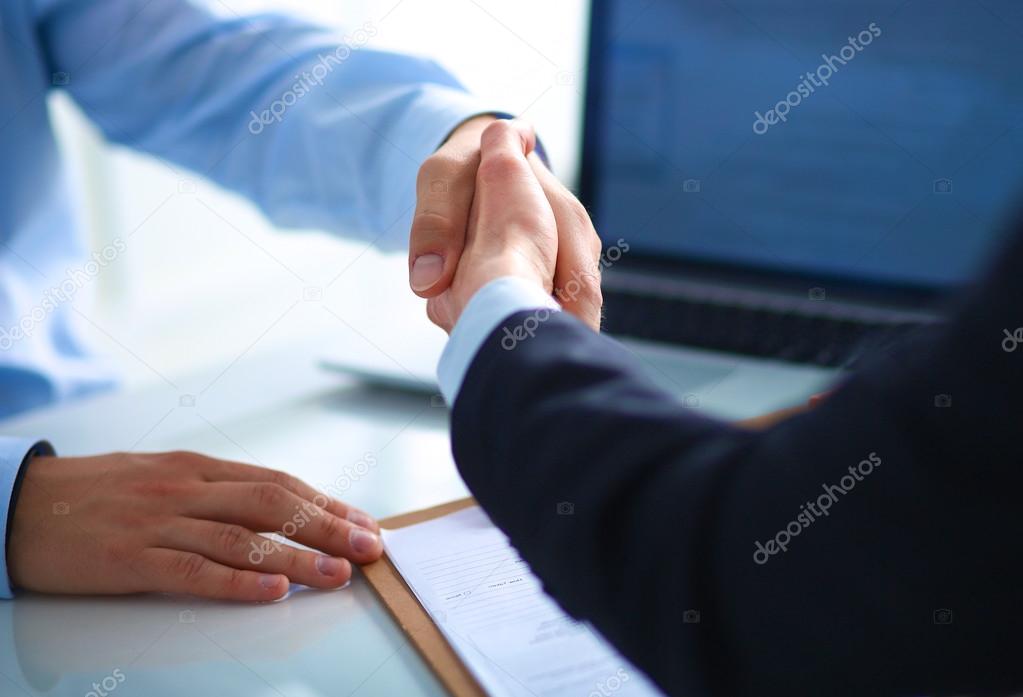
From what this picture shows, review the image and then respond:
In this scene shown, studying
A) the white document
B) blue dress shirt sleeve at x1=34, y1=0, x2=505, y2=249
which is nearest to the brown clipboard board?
the white document

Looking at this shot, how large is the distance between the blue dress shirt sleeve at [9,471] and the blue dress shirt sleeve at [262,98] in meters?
0.47

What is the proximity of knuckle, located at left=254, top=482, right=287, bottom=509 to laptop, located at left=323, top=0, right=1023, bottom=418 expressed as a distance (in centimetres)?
36

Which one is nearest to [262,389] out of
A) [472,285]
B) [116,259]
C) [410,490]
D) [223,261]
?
[410,490]

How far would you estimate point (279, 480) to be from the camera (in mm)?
746

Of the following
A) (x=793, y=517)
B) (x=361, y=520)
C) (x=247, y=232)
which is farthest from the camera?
(x=247, y=232)

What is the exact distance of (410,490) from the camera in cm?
87

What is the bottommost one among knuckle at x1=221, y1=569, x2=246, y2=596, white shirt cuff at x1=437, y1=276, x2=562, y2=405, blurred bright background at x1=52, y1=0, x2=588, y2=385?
blurred bright background at x1=52, y1=0, x2=588, y2=385

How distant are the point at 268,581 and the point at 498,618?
0.18 m

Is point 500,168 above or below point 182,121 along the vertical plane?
above

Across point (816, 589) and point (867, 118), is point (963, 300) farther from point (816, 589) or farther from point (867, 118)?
point (867, 118)

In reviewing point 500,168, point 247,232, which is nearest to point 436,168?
point 500,168

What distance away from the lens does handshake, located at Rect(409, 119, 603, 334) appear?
666 mm

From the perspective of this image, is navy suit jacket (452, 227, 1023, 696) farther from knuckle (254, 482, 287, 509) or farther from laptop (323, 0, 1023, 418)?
laptop (323, 0, 1023, 418)

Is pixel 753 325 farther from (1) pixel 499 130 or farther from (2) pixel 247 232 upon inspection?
(2) pixel 247 232
